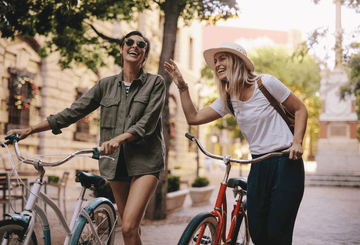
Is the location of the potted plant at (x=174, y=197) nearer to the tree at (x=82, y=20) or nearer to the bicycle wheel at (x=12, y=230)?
the tree at (x=82, y=20)

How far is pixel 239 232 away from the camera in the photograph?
12.8ft

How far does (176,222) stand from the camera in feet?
28.3

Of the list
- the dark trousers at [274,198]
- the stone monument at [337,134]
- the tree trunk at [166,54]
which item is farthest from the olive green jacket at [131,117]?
the stone monument at [337,134]

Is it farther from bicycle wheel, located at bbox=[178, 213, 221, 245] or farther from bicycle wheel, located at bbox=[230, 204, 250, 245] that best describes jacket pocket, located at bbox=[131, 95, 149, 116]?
bicycle wheel, located at bbox=[230, 204, 250, 245]

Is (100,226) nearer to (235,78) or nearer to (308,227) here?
(235,78)

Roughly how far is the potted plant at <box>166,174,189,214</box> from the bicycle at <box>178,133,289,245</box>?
5994mm

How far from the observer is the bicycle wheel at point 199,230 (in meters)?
2.94

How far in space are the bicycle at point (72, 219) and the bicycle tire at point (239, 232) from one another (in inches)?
45.1

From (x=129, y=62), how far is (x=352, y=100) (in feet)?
79.2

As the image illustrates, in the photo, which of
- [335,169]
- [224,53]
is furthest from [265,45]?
[224,53]

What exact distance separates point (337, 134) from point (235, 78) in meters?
23.7

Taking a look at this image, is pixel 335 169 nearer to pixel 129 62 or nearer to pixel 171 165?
pixel 171 165

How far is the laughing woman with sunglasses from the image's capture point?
304 cm

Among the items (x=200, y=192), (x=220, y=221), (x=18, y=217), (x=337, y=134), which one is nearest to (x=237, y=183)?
(x=220, y=221)
